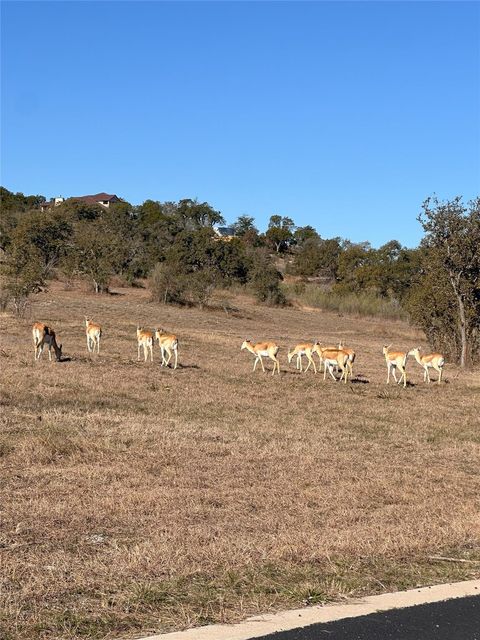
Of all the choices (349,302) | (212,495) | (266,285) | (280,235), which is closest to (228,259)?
(266,285)

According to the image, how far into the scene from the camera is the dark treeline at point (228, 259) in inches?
1168

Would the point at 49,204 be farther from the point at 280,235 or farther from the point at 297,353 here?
the point at 297,353

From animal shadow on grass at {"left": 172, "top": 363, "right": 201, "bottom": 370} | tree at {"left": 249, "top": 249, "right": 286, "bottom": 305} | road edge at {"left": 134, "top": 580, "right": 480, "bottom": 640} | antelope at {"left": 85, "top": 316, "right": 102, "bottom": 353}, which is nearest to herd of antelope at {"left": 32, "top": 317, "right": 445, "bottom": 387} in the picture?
antelope at {"left": 85, "top": 316, "right": 102, "bottom": 353}

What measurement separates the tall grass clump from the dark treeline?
1137 millimetres

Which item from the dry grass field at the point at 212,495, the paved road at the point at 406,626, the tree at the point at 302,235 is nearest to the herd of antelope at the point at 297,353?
the dry grass field at the point at 212,495

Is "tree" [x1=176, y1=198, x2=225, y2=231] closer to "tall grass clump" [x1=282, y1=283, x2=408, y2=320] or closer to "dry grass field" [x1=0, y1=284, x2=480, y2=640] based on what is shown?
"tall grass clump" [x1=282, y1=283, x2=408, y2=320]

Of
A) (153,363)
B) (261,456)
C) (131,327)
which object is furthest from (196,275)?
(261,456)

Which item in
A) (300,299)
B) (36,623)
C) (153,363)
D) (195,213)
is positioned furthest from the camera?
(195,213)

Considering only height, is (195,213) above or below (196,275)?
above

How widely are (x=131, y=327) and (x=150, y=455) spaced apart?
940 inches

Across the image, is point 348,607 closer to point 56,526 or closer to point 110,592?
point 110,592

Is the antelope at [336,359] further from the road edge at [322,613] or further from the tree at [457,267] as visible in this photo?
the road edge at [322,613]

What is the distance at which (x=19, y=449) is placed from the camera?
35.8ft

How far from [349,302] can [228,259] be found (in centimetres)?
1340
